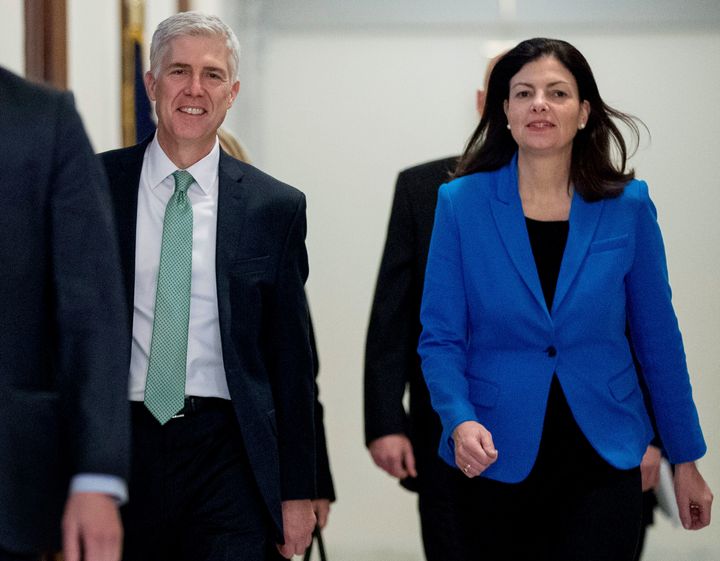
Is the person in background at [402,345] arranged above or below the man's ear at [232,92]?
below

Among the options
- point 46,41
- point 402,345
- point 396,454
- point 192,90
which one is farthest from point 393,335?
point 46,41

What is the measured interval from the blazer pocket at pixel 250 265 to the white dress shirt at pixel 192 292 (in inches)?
1.7

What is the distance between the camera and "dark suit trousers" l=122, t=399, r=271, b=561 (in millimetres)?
2490

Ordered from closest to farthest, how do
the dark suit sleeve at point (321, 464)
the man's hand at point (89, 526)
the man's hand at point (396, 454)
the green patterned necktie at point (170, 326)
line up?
the man's hand at point (89, 526) < the green patterned necktie at point (170, 326) < the dark suit sleeve at point (321, 464) < the man's hand at point (396, 454)

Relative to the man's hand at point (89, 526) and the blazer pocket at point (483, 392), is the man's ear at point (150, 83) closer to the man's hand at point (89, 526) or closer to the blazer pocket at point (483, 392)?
the blazer pocket at point (483, 392)

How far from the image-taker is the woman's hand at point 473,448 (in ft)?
8.09

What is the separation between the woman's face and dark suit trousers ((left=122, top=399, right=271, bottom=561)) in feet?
2.69

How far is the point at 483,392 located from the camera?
2621 millimetres

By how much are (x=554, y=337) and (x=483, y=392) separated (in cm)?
18

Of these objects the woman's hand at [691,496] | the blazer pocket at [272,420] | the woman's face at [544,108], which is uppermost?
the woman's face at [544,108]

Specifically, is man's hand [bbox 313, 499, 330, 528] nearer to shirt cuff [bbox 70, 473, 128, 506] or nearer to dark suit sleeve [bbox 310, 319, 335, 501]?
dark suit sleeve [bbox 310, 319, 335, 501]

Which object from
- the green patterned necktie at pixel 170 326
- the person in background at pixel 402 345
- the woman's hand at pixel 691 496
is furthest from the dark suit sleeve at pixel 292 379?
the woman's hand at pixel 691 496

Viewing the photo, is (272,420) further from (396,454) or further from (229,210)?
(396,454)

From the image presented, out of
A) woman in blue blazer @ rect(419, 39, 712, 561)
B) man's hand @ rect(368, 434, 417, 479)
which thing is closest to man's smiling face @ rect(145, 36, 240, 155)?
woman in blue blazer @ rect(419, 39, 712, 561)
